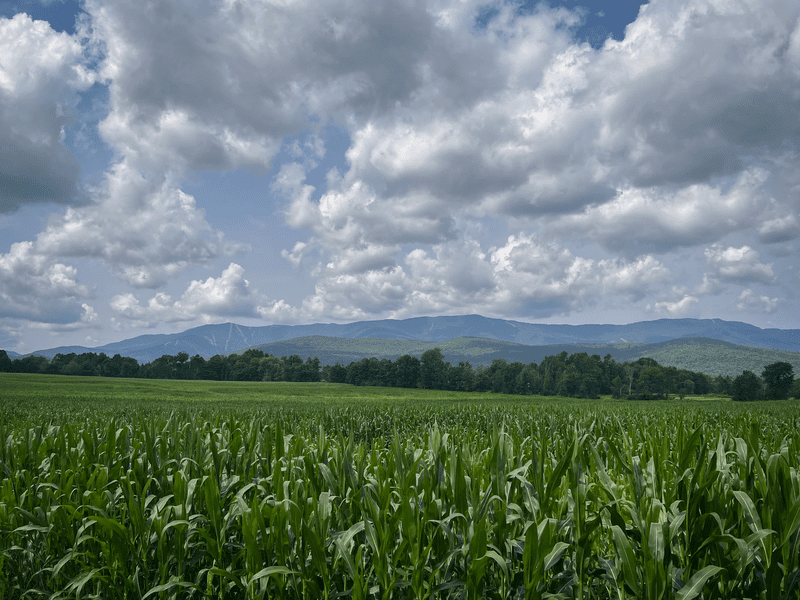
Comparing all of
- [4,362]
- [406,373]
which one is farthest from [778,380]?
[4,362]

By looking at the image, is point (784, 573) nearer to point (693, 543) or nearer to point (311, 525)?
point (693, 543)

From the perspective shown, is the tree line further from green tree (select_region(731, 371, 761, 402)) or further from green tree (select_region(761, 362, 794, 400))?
green tree (select_region(731, 371, 761, 402))

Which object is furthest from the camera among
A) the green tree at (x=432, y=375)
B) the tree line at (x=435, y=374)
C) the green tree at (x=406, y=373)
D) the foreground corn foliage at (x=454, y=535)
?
the green tree at (x=406, y=373)

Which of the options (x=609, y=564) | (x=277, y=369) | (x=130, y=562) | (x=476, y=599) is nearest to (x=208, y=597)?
(x=130, y=562)

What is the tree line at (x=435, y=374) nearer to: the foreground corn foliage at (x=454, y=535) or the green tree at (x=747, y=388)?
the green tree at (x=747, y=388)

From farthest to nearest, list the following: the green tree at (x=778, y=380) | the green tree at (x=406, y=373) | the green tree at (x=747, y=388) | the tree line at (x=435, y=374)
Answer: the green tree at (x=406, y=373) → the tree line at (x=435, y=374) → the green tree at (x=747, y=388) → the green tree at (x=778, y=380)

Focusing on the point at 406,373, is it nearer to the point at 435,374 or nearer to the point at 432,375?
the point at 432,375

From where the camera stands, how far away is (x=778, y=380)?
100 metres

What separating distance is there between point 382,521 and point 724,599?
2186mm

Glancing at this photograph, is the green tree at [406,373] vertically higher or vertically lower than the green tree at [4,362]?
lower

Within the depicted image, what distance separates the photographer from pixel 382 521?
2.96 metres

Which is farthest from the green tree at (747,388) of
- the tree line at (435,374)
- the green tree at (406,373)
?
the green tree at (406,373)

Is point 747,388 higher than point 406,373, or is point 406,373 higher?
point 406,373

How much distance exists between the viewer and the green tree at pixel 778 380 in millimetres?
98188
